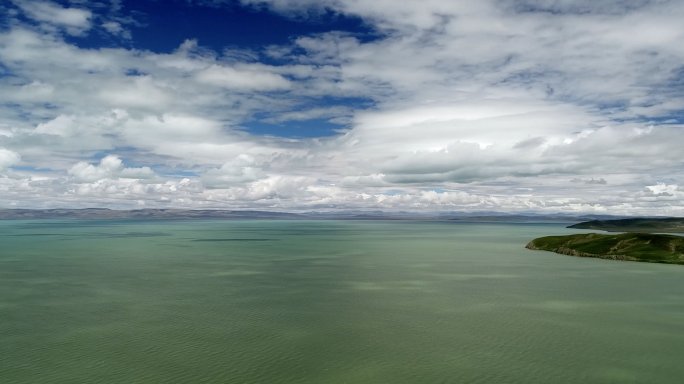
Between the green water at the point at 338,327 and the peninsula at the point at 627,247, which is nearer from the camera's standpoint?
the green water at the point at 338,327

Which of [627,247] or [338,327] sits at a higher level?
[627,247]

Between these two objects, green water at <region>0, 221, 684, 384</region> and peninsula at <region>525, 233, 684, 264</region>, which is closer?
green water at <region>0, 221, 684, 384</region>

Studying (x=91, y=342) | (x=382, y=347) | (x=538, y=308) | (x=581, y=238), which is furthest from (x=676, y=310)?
(x=581, y=238)

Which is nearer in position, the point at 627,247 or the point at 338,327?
the point at 338,327

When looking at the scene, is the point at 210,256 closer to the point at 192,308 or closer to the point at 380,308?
the point at 192,308
